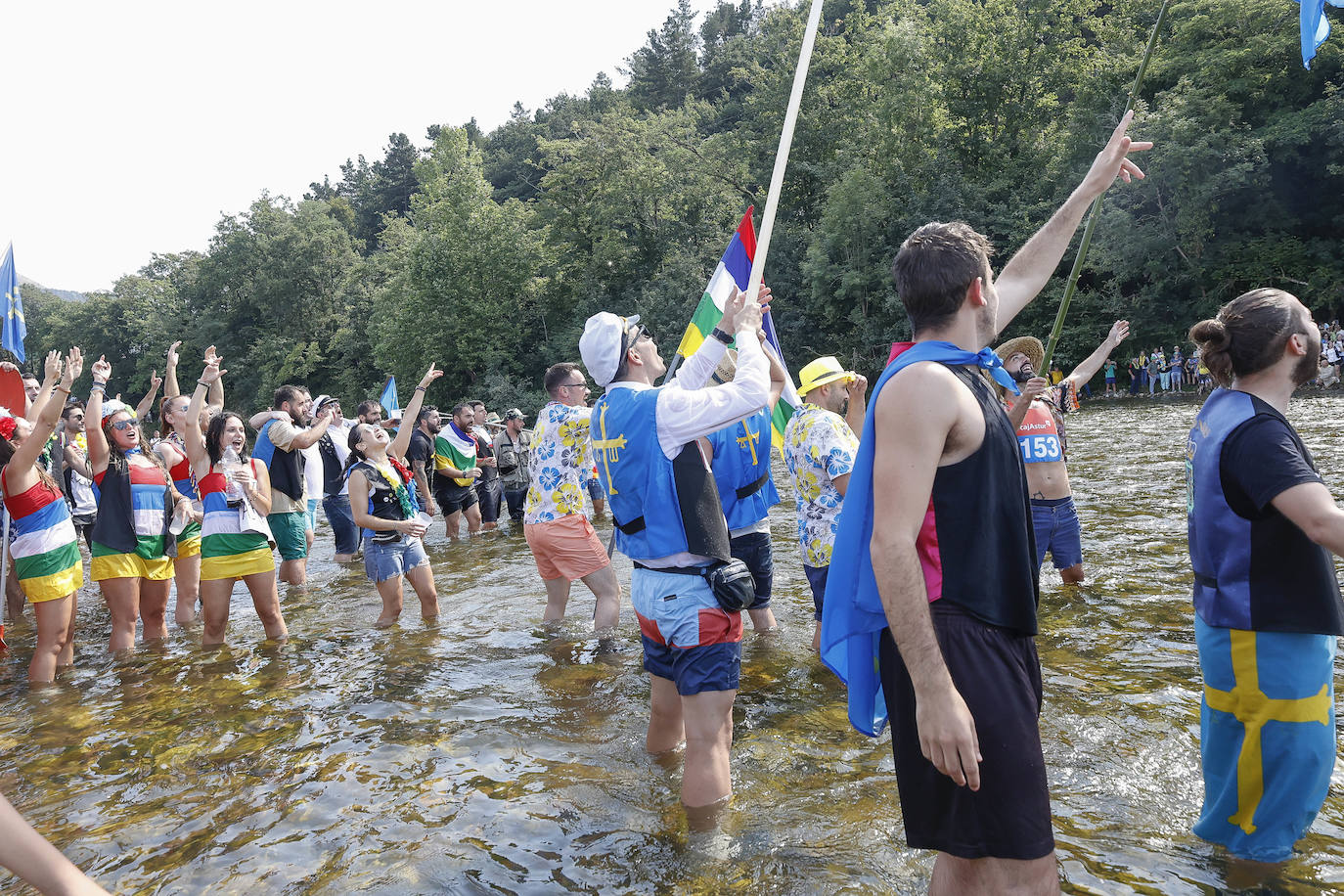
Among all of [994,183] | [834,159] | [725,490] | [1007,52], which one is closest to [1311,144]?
[994,183]

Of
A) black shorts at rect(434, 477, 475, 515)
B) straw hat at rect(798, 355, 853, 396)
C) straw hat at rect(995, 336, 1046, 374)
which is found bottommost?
black shorts at rect(434, 477, 475, 515)

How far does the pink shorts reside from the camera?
6.86m

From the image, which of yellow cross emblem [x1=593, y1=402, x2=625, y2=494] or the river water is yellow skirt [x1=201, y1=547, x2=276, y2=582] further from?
yellow cross emblem [x1=593, y1=402, x2=625, y2=494]

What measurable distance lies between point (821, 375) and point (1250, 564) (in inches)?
122

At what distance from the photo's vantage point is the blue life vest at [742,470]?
584cm

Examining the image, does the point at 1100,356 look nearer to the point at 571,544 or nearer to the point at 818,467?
the point at 818,467

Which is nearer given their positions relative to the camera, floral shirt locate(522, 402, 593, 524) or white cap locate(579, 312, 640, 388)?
white cap locate(579, 312, 640, 388)

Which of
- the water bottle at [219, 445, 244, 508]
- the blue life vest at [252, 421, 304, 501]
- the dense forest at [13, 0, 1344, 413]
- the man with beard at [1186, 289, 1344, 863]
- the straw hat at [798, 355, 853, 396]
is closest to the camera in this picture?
the man with beard at [1186, 289, 1344, 863]

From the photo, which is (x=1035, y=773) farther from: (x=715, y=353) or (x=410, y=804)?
(x=410, y=804)

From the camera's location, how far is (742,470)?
5926 mm

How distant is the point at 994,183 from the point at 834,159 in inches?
404

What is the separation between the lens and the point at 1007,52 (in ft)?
139

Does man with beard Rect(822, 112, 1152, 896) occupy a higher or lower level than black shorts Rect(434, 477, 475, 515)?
higher

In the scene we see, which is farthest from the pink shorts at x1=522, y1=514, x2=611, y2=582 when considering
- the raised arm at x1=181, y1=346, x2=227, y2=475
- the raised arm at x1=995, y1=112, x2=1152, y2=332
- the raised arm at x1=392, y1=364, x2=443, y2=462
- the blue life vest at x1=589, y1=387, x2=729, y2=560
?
the raised arm at x1=995, y1=112, x2=1152, y2=332
